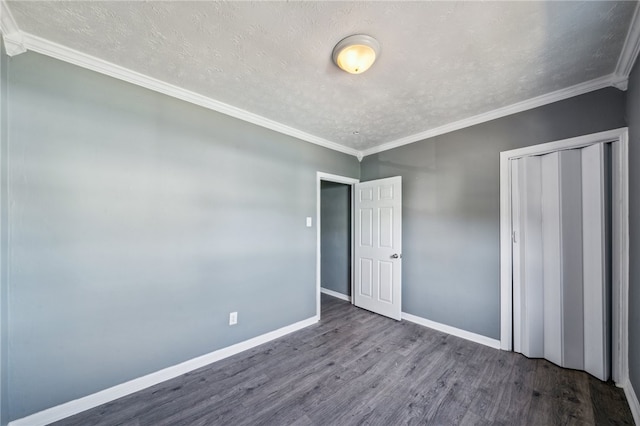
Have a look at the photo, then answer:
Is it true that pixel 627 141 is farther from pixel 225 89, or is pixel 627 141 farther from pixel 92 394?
pixel 92 394

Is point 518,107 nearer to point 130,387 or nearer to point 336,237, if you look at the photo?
point 336,237

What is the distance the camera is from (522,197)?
7.77 feet

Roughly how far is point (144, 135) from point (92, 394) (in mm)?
1989

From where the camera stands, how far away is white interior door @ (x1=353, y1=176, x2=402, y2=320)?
127 inches

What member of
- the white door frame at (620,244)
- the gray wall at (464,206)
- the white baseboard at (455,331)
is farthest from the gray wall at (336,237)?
the white door frame at (620,244)

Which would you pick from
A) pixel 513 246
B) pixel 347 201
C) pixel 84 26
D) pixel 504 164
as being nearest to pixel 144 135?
pixel 84 26

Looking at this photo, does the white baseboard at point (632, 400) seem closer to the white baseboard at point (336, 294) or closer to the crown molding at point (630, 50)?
the crown molding at point (630, 50)

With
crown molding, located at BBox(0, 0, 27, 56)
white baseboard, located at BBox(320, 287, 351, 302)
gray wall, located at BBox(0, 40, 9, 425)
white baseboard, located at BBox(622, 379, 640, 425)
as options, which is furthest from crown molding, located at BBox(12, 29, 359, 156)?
white baseboard, located at BBox(622, 379, 640, 425)

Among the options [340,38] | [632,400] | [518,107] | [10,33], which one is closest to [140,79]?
[10,33]

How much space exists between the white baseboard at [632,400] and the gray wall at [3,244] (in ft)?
13.0

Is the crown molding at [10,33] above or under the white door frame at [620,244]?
above

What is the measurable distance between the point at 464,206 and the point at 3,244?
387 cm

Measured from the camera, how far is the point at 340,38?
151cm

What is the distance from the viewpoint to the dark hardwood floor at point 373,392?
1.62m
